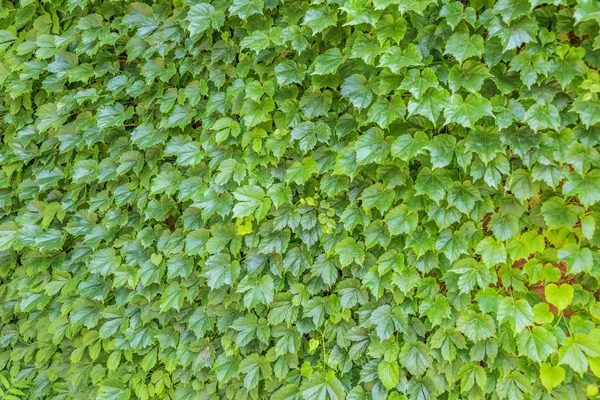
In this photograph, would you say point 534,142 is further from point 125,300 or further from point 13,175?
point 13,175

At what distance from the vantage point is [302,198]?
5.75 ft

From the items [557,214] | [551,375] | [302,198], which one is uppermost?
[557,214]

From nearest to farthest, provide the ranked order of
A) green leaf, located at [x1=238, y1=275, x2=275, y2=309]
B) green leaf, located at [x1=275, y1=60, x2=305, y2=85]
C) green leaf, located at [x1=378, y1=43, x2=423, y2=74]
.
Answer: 1. green leaf, located at [x1=378, y1=43, x2=423, y2=74]
2. green leaf, located at [x1=275, y1=60, x2=305, y2=85]
3. green leaf, located at [x1=238, y1=275, x2=275, y2=309]

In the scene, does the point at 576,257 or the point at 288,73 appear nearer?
the point at 576,257

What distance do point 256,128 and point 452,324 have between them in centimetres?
110

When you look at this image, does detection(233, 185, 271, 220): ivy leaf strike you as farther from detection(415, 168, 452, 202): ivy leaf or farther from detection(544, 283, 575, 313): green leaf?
detection(544, 283, 575, 313): green leaf

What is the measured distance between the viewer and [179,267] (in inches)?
76.6

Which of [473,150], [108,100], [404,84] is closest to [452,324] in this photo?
[473,150]

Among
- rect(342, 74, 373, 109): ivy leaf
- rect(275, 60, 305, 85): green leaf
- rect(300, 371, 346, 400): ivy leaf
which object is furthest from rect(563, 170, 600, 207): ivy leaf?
rect(300, 371, 346, 400): ivy leaf

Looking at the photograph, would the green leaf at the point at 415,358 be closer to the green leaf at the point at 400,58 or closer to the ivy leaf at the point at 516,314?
the ivy leaf at the point at 516,314

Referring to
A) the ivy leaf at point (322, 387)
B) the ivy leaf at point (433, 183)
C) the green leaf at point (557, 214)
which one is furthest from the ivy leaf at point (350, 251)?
the green leaf at point (557, 214)

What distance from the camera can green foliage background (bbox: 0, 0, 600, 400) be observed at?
1.41 metres

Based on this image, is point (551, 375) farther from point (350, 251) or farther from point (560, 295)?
point (350, 251)

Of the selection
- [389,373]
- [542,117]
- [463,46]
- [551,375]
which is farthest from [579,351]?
[463,46]
